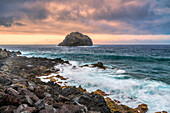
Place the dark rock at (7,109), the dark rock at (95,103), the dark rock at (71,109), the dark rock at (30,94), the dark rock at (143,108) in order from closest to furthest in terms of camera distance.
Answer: the dark rock at (7,109) → the dark rock at (71,109) → the dark rock at (30,94) → the dark rock at (95,103) → the dark rock at (143,108)

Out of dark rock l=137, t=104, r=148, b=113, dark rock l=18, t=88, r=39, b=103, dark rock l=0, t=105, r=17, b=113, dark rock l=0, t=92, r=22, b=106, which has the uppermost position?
dark rock l=0, t=92, r=22, b=106

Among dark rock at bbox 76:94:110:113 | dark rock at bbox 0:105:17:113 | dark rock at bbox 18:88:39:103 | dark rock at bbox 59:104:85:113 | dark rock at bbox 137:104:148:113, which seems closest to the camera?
dark rock at bbox 0:105:17:113

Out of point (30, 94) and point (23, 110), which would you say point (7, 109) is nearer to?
point (23, 110)

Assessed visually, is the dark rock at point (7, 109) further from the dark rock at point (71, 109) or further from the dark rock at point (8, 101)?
the dark rock at point (71, 109)

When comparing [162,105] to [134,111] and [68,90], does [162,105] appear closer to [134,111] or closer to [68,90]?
[134,111]

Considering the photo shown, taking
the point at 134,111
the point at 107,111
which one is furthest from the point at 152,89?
the point at 107,111

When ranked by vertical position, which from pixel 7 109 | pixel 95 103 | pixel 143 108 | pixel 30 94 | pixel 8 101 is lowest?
pixel 143 108

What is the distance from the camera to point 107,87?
11.6 m

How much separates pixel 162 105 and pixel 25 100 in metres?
9.14

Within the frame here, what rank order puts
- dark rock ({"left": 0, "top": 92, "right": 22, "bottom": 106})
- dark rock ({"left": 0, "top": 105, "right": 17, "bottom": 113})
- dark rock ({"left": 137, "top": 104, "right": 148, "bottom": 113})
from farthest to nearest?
dark rock ({"left": 137, "top": 104, "right": 148, "bottom": 113}) < dark rock ({"left": 0, "top": 92, "right": 22, "bottom": 106}) < dark rock ({"left": 0, "top": 105, "right": 17, "bottom": 113})

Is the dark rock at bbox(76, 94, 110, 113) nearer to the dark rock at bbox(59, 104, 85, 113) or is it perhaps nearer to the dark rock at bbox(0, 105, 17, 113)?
the dark rock at bbox(59, 104, 85, 113)

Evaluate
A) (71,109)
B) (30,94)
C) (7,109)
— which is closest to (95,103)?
(71,109)

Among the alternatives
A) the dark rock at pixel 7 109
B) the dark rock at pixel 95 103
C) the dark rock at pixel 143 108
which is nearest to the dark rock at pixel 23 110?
the dark rock at pixel 7 109

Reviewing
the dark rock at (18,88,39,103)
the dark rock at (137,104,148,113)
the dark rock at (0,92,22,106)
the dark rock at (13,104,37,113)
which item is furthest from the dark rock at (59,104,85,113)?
the dark rock at (137,104,148,113)
